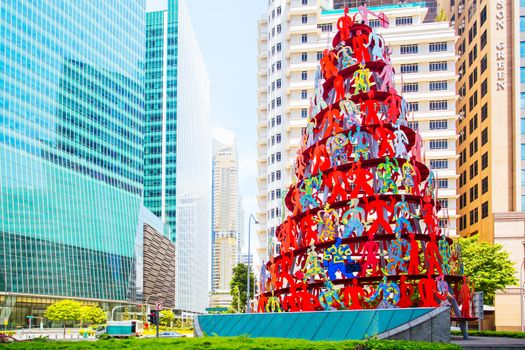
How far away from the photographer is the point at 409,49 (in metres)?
86.0

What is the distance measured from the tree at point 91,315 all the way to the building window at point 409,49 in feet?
198

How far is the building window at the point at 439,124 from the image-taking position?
83.1 meters

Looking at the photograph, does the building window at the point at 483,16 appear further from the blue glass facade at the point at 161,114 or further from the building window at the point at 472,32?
the blue glass facade at the point at 161,114

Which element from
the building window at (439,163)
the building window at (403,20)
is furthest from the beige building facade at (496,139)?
the building window at (403,20)

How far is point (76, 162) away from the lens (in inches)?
4476

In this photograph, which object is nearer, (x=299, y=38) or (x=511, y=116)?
(x=511, y=116)

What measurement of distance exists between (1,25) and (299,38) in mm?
45018

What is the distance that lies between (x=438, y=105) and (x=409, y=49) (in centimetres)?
873

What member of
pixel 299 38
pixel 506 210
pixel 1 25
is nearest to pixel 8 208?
pixel 1 25

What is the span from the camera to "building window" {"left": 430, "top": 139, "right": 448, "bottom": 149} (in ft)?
271

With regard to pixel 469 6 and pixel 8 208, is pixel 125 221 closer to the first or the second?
pixel 8 208

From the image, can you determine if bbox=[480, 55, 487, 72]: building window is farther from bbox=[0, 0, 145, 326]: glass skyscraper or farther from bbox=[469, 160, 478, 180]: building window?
bbox=[0, 0, 145, 326]: glass skyscraper

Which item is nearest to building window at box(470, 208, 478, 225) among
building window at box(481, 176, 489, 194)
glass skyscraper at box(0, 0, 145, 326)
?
building window at box(481, 176, 489, 194)

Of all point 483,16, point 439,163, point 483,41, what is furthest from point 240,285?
point 483,16
